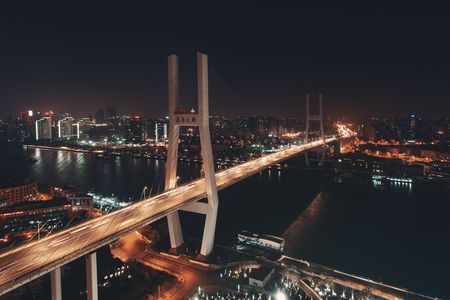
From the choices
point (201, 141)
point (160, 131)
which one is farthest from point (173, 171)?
point (160, 131)

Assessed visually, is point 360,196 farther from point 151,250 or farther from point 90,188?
point 90,188

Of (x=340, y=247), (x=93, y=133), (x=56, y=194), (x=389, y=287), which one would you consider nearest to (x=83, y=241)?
(x=389, y=287)

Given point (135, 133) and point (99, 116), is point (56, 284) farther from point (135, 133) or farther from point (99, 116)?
point (99, 116)

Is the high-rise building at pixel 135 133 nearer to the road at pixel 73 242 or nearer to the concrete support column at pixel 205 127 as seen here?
the concrete support column at pixel 205 127

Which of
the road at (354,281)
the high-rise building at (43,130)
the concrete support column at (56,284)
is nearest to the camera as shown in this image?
the concrete support column at (56,284)

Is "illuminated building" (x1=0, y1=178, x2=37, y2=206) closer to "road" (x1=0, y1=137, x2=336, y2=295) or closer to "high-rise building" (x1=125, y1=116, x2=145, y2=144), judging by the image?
"road" (x1=0, y1=137, x2=336, y2=295)

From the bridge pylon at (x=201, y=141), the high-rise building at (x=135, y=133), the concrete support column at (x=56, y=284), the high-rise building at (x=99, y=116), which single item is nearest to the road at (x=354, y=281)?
the bridge pylon at (x=201, y=141)

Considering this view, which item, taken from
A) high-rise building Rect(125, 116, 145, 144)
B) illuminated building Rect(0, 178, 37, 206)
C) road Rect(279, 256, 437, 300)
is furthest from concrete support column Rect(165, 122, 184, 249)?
high-rise building Rect(125, 116, 145, 144)
